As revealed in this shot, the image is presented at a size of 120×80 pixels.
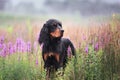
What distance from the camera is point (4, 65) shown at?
7.52 m

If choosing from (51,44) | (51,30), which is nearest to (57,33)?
(51,30)

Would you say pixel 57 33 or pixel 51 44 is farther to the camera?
pixel 51 44

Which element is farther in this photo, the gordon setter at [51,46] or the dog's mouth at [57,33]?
the gordon setter at [51,46]

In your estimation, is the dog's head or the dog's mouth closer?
the dog's mouth

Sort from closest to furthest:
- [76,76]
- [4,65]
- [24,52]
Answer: [76,76]
[4,65]
[24,52]

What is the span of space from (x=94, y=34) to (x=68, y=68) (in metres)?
0.92

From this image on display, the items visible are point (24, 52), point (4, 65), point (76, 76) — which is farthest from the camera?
point (24, 52)

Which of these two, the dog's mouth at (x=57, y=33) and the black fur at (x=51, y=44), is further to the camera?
the black fur at (x=51, y=44)

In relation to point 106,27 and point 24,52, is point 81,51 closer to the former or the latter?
point 106,27

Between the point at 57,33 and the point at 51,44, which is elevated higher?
the point at 57,33

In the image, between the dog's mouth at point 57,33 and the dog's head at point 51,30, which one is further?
the dog's head at point 51,30

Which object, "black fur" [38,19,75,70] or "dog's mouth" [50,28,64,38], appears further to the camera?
"black fur" [38,19,75,70]

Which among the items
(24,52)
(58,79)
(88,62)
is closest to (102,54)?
(88,62)

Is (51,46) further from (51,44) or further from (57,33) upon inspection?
(57,33)
